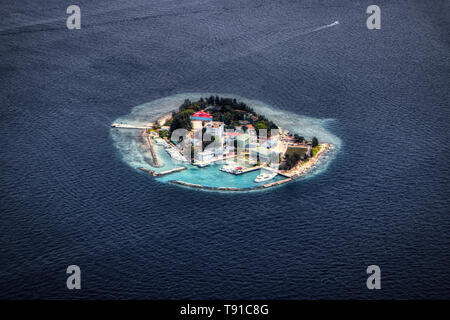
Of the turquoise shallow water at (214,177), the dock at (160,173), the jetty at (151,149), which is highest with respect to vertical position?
the jetty at (151,149)

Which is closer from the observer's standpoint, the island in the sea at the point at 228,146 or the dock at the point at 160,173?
the dock at the point at 160,173

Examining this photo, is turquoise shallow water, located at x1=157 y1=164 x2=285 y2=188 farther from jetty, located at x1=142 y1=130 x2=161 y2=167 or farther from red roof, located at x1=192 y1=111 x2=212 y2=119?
red roof, located at x1=192 y1=111 x2=212 y2=119

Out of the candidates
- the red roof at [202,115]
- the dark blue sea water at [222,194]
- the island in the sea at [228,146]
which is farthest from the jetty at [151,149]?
the red roof at [202,115]

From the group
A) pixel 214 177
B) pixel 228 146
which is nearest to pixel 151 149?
pixel 228 146

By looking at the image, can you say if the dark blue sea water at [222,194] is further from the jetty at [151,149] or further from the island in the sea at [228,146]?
the jetty at [151,149]

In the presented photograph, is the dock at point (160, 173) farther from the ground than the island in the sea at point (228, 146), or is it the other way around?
the island in the sea at point (228, 146)

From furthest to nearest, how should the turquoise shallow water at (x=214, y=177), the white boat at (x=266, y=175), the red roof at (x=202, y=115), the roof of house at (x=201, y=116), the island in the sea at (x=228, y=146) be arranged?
the red roof at (x=202, y=115) → the roof of house at (x=201, y=116) → the island in the sea at (x=228, y=146) → the white boat at (x=266, y=175) → the turquoise shallow water at (x=214, y=177)
